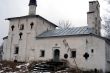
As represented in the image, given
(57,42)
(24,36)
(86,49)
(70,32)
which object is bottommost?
(86,49)

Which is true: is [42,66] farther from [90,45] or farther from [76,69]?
[90,45]

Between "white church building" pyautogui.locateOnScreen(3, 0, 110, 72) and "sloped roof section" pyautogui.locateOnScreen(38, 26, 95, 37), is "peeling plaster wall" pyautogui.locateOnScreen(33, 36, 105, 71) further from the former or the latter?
"sloped roof section" pyautogui.locateOnScreen(38, 26, 95, 37)

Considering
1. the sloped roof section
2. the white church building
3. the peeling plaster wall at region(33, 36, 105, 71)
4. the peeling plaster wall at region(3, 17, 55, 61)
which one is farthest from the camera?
the peeling plaster wall at region(3, 17, 55, 61)

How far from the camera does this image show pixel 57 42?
1150 inches

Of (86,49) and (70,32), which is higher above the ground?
(70,32)

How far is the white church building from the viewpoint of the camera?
26.8 metres

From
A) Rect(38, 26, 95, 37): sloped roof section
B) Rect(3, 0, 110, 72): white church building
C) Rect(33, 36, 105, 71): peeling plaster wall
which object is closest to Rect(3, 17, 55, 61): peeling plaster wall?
Rect(3, 0, 110, 72): white church building

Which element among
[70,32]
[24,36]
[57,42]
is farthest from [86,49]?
[24,36]

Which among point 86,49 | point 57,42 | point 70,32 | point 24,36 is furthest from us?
point 24,36

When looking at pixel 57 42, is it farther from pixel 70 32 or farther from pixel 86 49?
pixel 86 49

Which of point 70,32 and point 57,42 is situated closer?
point 57,42

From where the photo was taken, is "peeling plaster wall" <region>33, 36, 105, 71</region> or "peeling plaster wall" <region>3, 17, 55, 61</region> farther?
"peeling plaster wall" <region>3, 17, 55, 61</region>

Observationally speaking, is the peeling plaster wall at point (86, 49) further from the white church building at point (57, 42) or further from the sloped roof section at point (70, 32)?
the sloped roof section at point (70, 32)

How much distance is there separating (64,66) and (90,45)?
3851 mm
